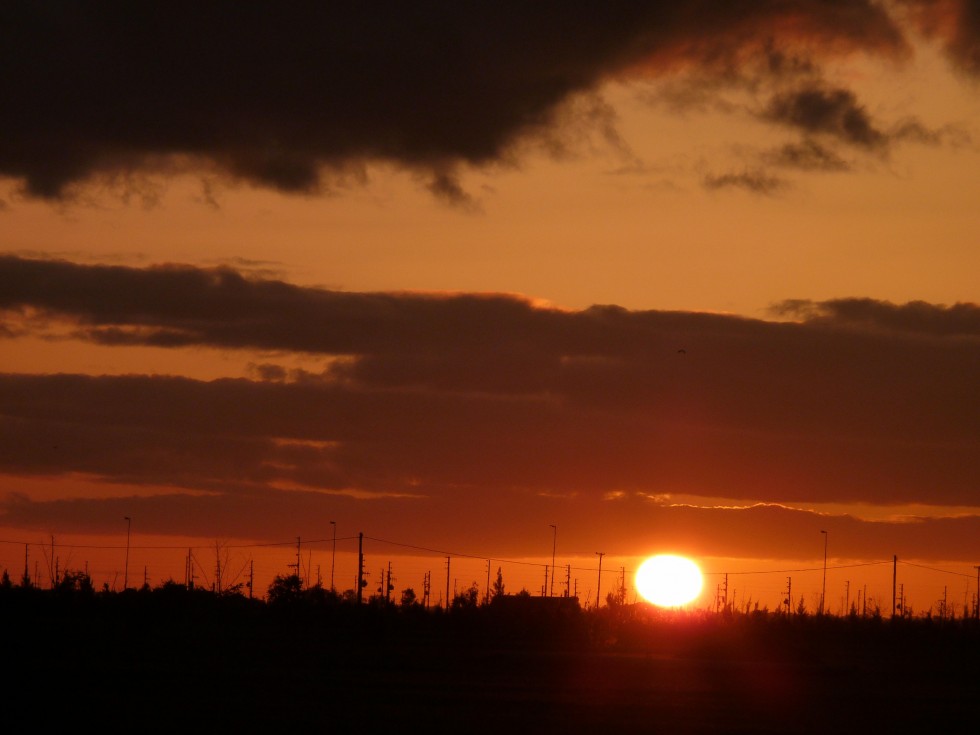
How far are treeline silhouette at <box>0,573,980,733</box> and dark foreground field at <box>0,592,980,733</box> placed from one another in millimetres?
117

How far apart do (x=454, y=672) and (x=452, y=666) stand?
240 centimetres

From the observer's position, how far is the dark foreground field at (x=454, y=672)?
27219 millimetres

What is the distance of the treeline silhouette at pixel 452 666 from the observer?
27672 millimetres

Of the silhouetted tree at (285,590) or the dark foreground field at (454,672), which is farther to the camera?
the silhouetted tree at (285,590)

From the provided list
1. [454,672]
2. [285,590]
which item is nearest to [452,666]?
[454,672]

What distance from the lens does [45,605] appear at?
68.4 m

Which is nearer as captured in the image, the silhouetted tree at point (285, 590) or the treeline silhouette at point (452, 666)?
the treeline silhouette at point (452, 666)

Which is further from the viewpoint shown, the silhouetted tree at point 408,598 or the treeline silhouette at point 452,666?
the silhouetted tree at point 408,598

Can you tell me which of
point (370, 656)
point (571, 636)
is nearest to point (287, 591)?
point (571, 636)

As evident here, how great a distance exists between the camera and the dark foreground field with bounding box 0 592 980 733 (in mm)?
27219

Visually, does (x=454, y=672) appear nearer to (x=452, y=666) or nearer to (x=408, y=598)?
(x=452, y=666)

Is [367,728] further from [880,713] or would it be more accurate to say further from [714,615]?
[714,615]

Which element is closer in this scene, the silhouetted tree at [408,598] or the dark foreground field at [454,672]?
the dark foreground field at [454,672]

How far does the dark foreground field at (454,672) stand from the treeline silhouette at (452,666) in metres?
0.12
